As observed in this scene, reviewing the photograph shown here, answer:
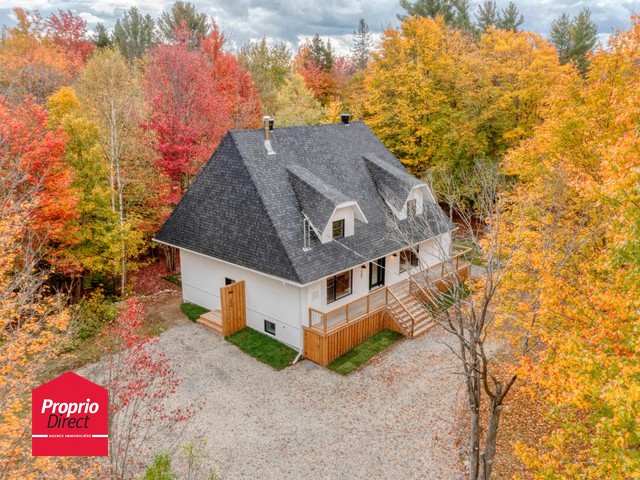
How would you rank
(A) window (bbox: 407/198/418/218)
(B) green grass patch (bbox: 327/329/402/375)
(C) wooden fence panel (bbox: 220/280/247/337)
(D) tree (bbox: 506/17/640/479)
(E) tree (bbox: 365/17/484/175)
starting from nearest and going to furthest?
1. (D) tree (bbox: 506/17/640/479)
2. (B) green grass patch (bbox: 327/329/402/375)
3. (C) wooden fence panel (bbox: 220/280/247/337)
4. (A) window (bbox: 407/198/418/218)
5. (E) tree (bbox: 365/17/484/175)

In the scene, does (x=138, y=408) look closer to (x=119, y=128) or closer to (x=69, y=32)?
(x=119, y=128)

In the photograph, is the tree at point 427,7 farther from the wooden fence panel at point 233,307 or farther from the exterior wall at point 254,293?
the wooden fence panel at point 233,307

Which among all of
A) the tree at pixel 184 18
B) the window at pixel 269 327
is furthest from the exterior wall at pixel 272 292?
the tree at pixel 184 18

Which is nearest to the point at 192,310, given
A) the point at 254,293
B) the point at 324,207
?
the point at 254,293

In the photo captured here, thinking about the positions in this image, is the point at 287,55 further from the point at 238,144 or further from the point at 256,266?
the point at 256,266

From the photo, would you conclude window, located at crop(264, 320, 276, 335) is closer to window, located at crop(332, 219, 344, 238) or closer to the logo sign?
window, located at crop(332, 219, 344, 238)

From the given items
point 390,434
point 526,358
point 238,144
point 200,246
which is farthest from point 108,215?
point 526,358

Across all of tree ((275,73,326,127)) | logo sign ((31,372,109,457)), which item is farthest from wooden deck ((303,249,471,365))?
tree ((275,73,326,127))
